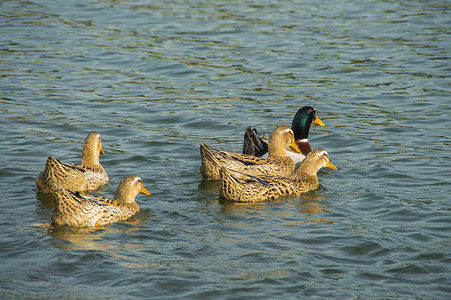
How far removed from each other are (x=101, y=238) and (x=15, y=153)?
15.1 feet

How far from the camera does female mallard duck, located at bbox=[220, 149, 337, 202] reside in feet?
34.4

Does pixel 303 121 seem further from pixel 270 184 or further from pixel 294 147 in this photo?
pixel 270 184

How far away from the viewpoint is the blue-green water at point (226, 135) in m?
8.01

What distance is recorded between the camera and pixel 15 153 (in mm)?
12727

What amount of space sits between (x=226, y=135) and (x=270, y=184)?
145 inches

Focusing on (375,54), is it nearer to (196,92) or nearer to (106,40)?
(196,92)

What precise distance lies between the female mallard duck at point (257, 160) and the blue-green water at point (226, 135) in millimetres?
379

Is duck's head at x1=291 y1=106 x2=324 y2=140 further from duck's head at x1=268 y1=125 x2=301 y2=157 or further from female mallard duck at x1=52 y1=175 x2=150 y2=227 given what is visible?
female mallard duck at x1=52 y1=175 x2=150 y2=227

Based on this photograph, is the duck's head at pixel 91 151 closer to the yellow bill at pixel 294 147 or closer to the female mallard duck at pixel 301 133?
the female mallard duck at pixel 301 133

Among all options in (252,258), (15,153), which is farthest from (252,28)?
(252,258)

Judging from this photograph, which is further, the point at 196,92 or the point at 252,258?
the point at 196,92

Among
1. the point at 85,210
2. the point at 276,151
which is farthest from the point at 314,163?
the point at 85,210

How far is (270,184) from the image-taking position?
1079cm

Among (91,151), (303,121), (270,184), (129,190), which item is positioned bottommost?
(270,184)
